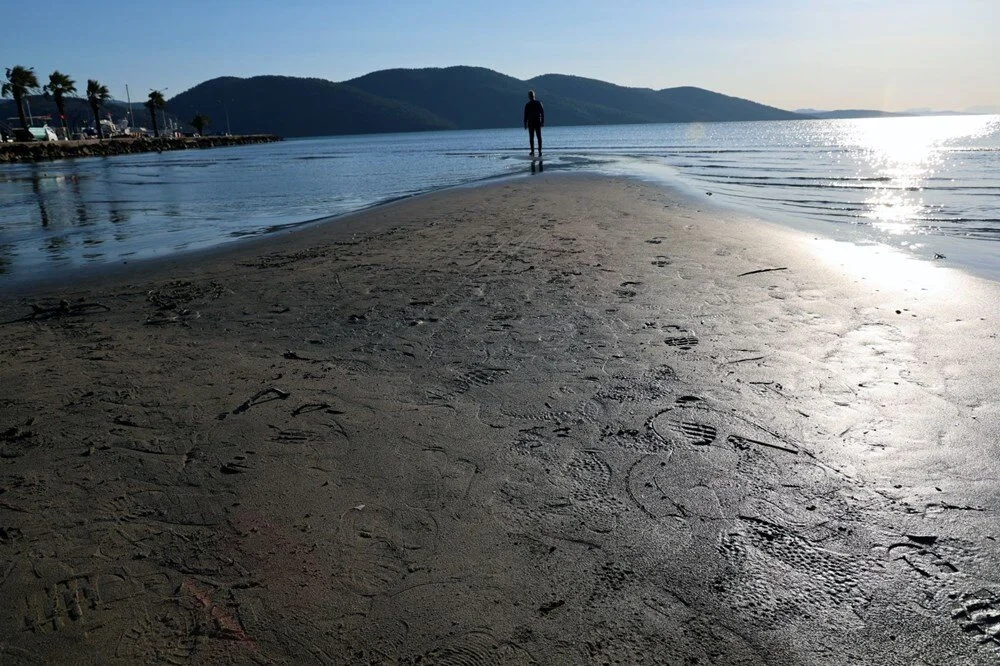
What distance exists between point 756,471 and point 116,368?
4.08 metres

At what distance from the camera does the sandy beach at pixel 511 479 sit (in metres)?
1.95

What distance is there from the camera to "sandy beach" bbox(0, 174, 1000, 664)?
1.95 m

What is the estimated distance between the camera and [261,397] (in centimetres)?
367

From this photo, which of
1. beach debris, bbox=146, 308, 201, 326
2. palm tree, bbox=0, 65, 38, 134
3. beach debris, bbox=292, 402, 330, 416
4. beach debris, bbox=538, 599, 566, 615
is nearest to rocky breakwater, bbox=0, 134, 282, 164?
palm tree, bbox=0, 65, 38, 134

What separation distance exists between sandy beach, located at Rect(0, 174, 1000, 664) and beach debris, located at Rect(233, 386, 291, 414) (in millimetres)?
17

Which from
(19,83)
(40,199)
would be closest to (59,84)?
(19,83)

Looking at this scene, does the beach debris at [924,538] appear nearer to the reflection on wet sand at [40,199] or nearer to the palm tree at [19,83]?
the reflection on wet sand at [40,199]

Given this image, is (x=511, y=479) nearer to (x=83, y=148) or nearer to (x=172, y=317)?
(x=172, y=317)

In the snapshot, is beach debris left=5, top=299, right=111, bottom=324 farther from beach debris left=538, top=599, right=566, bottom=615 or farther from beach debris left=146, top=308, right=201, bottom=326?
beach debris left=538, top=599, right=566, bottom=615

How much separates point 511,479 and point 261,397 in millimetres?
1761

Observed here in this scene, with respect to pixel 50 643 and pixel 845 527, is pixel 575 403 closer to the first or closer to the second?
pixel 845 527

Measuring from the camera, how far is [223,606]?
2.05 m

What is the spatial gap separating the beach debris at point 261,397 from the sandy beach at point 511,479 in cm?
2

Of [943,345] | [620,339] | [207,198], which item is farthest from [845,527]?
[207,198]
